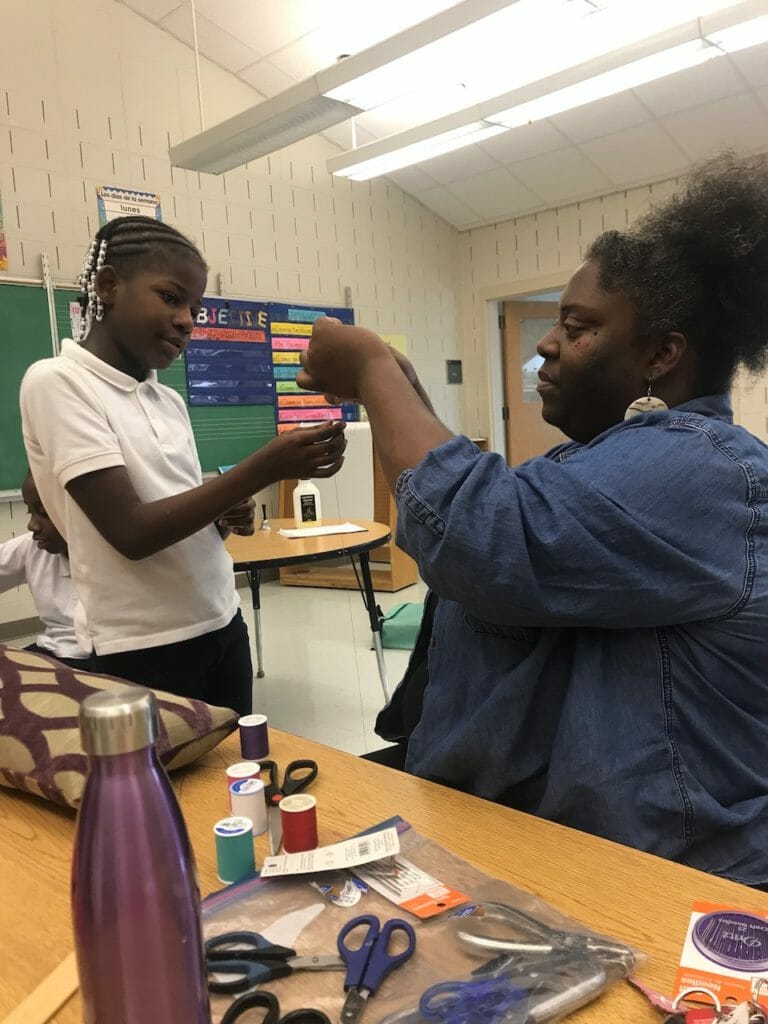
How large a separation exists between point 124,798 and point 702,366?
0.78 metres

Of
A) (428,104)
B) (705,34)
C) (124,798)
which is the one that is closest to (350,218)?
(428,104)

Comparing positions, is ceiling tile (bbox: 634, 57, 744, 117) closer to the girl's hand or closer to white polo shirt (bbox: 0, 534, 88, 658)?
the girl's hand

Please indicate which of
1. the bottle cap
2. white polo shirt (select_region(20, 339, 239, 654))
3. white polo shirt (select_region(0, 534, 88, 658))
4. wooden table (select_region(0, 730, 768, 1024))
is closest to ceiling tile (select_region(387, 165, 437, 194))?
white polo shirt (select_region(0, 534, 88, 658))

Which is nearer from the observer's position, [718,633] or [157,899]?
[157,899]

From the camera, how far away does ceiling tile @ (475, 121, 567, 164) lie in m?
5.08

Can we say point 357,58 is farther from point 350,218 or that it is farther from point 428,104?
point 350,218

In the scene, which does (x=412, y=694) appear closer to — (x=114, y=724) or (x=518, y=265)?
(x=114, y=724)

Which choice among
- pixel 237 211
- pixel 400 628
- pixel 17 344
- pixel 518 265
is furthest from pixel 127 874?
pixel 518 265

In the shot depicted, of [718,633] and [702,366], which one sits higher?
[702,366]

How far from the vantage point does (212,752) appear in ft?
3.22

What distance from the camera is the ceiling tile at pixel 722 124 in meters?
4.60

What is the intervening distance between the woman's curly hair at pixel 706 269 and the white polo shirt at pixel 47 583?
125 centimetres

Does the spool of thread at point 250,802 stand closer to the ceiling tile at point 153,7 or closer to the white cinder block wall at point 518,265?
the ceiling tile at point 153,7

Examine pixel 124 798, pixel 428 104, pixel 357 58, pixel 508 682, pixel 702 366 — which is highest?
pixel 428 104
